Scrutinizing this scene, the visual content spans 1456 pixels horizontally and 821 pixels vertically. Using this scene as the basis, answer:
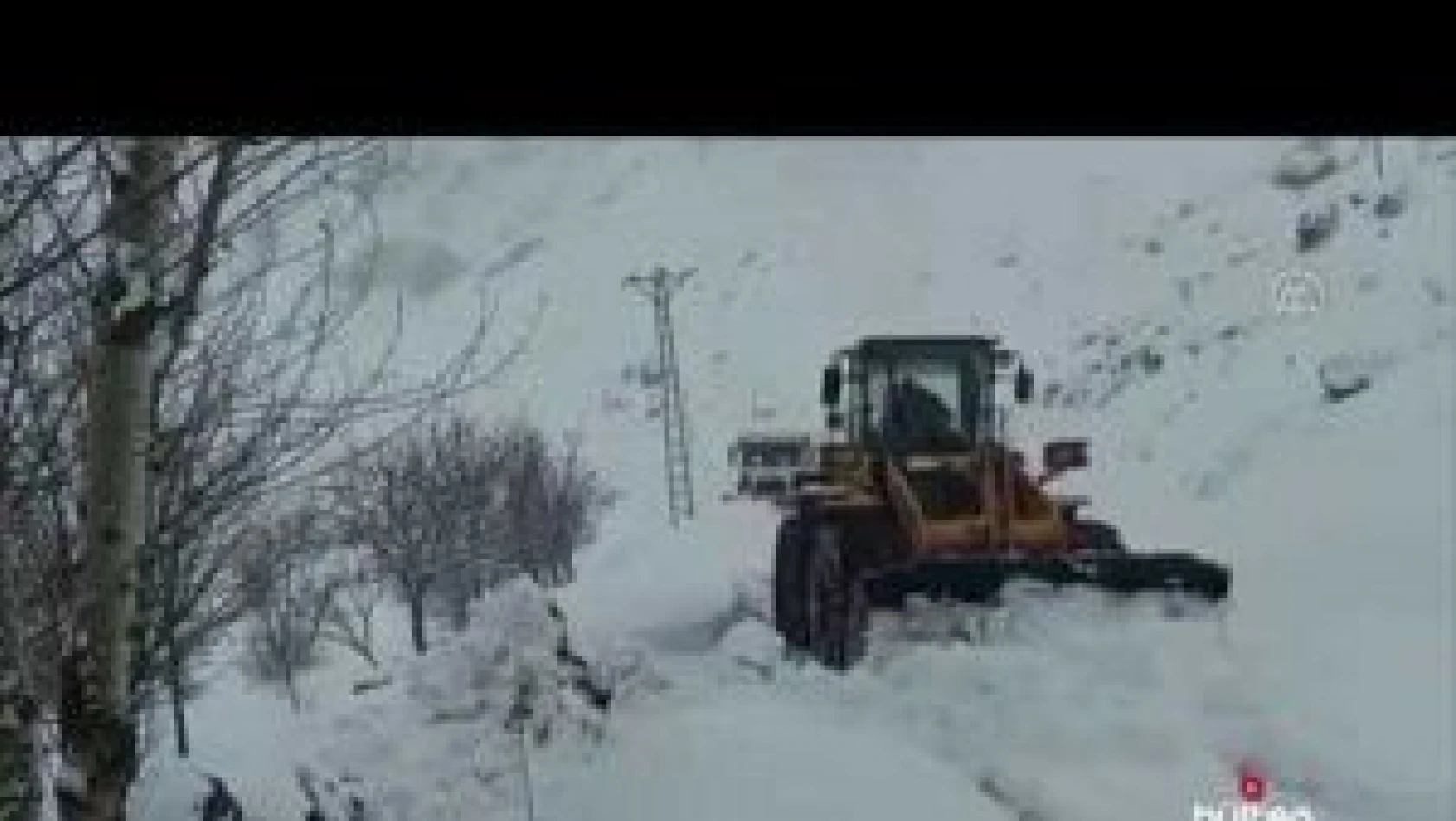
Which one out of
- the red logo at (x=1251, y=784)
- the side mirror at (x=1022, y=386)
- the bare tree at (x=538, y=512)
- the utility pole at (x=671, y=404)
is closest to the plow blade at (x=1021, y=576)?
the side mirror at (x=1022, y=386)

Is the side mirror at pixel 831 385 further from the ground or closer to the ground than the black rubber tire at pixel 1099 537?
further from the ground

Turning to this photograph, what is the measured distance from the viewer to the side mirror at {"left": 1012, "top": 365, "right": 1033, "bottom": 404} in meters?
12.2

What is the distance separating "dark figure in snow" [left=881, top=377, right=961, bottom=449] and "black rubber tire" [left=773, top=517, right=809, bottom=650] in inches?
36.9

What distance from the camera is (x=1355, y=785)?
34.0 ft

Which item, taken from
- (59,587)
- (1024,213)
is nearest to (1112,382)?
(59,587)

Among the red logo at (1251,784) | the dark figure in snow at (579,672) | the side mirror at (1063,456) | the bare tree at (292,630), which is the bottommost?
the bare tree at (292,630)

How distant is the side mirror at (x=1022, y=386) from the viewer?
12.2 metres

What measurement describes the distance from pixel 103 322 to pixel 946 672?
21.5 ft

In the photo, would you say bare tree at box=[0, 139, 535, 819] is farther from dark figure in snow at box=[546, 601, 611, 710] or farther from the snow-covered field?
dark figure in snow at box=[546, 601, 611, 710]

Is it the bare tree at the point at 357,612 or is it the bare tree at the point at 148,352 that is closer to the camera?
the bare tree at the point at 148,352

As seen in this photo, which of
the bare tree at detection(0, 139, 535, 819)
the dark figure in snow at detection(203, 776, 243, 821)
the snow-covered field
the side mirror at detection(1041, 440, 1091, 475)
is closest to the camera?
the bare tree at detection(0, 139, 535, 819)

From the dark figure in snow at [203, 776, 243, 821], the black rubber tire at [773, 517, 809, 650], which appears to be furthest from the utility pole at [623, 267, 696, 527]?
the dark figure in snow at [203, 776, 243, 821]

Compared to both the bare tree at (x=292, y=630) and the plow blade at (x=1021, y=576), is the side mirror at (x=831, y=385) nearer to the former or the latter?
the plow blade at (x=1021, y=576)

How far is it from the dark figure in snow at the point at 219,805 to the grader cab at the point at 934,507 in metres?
3.35
